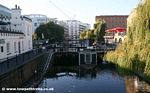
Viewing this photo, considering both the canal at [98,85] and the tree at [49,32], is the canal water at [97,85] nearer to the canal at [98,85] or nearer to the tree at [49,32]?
the canal at [98,85]

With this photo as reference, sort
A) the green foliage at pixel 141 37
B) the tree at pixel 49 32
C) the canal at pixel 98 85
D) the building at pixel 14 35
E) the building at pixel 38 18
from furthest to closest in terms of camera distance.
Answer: the building at pixel 38 18
the tree at pixel 49 32
the building at pixel 14 35
the canal at pixel 98 85
the green foliage at pixel 141 37

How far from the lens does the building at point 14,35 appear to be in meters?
32.6

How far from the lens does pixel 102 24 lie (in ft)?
278

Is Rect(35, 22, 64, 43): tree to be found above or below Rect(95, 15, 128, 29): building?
below

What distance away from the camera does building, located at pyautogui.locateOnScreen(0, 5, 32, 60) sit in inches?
1282

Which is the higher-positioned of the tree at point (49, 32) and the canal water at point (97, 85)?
the tree at point (49, 32)

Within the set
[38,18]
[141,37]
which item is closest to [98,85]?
[141,37]

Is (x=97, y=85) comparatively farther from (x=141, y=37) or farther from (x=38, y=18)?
(x=38, y=18)

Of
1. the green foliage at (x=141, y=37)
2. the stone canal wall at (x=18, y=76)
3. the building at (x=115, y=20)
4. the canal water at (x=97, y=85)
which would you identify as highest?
the building at (x=115, y=20)

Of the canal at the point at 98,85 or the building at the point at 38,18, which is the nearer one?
the canal at the point at 98,85

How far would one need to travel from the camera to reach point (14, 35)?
37.4m

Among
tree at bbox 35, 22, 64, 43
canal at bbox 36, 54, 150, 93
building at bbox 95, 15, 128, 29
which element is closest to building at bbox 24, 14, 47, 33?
building at bbox 95, 15, 128, 29

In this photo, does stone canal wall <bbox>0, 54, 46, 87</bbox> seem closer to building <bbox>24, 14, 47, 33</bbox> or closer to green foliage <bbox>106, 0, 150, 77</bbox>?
green foliage <bbox>106, 0, 150, 77</bbox>

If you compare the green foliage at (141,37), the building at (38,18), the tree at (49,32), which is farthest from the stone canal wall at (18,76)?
the building at (38,18)
